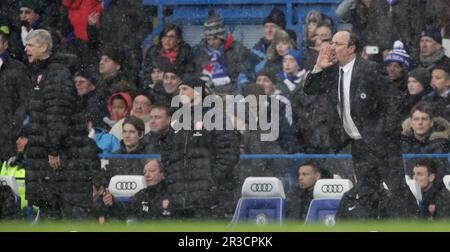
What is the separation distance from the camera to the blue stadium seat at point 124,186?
1551 centimetres

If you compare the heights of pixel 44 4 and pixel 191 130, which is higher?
pixel 44 4

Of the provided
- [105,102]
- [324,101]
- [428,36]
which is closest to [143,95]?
[105,102]

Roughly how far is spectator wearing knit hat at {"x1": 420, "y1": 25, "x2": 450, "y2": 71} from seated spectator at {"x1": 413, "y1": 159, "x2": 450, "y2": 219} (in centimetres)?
140

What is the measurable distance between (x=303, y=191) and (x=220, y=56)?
7.21 ft

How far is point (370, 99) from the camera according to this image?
15.2m

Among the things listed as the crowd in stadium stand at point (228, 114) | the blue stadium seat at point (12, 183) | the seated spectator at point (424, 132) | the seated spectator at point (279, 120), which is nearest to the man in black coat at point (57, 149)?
the crowd in stadium stand at point (228, 114)

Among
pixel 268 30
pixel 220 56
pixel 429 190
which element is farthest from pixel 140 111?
pixel 429 190

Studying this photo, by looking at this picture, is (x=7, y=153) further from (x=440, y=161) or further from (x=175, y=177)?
(x=440, y=161)

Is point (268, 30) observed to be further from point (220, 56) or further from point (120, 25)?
point (120, 25)

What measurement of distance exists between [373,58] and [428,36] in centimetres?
59
